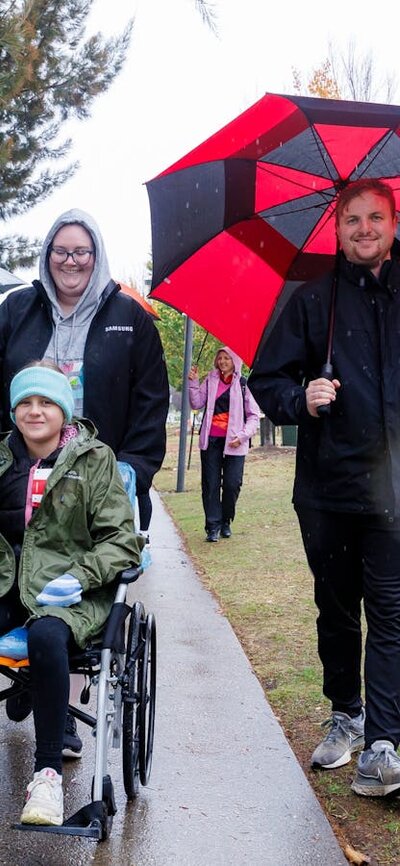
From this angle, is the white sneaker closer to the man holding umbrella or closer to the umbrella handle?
the man holding umbrella

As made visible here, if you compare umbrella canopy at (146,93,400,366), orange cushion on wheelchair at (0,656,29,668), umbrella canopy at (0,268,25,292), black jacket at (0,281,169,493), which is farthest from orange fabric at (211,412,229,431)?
orange cushion on wheelchair at (0,656,29,668)

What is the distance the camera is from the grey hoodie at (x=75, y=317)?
4.39 m

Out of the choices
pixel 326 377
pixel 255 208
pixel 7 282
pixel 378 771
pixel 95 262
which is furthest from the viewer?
pixel 7 282

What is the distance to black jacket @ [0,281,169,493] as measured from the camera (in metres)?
4.42

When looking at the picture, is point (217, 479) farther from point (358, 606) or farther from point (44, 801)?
point (44, 801)

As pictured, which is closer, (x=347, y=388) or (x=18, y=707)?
(x=347, y=388)

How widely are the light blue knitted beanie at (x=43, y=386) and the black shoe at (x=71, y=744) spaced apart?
1269 millimetres

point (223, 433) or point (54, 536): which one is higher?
point (54, 536)

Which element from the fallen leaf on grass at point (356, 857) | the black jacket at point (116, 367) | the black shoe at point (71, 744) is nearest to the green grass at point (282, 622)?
the fallen leaf on grass at point (356, 857)

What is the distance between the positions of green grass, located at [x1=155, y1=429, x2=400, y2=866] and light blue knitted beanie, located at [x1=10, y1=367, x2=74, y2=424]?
175cm

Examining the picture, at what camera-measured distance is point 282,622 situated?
714 cm

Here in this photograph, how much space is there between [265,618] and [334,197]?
11.2 feet

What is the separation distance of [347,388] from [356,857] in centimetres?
164

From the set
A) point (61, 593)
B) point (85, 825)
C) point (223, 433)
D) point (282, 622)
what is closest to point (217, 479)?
point (223, 433)
